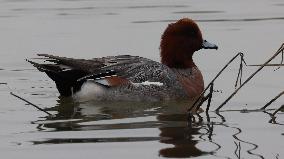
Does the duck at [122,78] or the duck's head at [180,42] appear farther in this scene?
the duck's head at [180,42]

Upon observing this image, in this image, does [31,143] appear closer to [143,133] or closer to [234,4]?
[143,133]

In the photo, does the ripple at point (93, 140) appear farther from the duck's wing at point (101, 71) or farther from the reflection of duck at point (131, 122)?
the duck's wing at point (101, 71)

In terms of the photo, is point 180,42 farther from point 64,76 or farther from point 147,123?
point 147,123

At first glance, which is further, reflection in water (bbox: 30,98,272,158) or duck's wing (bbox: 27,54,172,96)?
duck's wing (bbox: 27,54,172,96)

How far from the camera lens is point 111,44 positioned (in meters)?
14.6

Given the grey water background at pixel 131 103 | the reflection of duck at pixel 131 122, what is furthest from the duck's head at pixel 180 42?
the reflection of duck at pixel 131 122

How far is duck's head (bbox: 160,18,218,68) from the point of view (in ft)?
40.0

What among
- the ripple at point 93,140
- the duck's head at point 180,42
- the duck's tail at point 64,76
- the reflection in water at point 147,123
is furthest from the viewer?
the duck's head at point 180,42

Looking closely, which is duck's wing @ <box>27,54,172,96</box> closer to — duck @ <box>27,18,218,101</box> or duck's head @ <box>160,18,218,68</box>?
duck @ <box>27,18,218,101</box>

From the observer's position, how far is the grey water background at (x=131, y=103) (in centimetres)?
838

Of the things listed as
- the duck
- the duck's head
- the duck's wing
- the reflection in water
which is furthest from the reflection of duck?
the duck's head

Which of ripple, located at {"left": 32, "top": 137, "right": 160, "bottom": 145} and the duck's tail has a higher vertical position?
the duck's tail

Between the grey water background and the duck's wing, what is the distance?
0.27 m

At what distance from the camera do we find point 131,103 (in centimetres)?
1116
